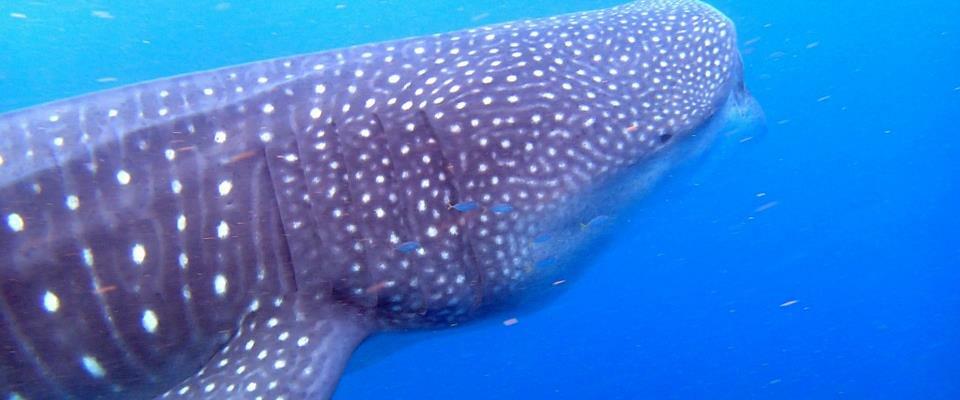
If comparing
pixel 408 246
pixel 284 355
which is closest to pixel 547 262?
pixel 408 246

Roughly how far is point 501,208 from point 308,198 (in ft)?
2.76

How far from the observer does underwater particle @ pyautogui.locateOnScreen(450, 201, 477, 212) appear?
2.86m

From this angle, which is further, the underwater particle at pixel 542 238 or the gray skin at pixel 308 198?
the underwater particle at pixel 542 238

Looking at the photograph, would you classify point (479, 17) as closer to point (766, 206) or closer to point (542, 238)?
point (766, 206)

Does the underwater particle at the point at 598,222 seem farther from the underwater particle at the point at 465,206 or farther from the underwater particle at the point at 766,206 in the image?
the underwater particle at the point at 766,206

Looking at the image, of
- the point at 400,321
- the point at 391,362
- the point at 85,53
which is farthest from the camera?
the point at 85,53

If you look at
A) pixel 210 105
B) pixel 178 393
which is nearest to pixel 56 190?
pixel 210 105

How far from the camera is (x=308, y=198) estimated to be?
9.11 ft

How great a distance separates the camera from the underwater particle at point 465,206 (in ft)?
9.39

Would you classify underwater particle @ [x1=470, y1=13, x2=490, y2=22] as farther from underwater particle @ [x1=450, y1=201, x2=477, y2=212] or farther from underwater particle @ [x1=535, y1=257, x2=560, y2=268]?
underwater particle @ [x1=450, y1=201, x2=477, y2=212]

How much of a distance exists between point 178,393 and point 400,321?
3.11 ft

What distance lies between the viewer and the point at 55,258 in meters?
2.51

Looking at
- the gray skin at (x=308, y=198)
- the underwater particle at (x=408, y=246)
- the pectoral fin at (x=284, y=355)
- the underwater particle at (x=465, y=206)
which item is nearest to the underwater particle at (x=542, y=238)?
the gray skin at (x=308, y=198)

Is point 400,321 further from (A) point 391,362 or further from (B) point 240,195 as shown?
(A) point 391,362
